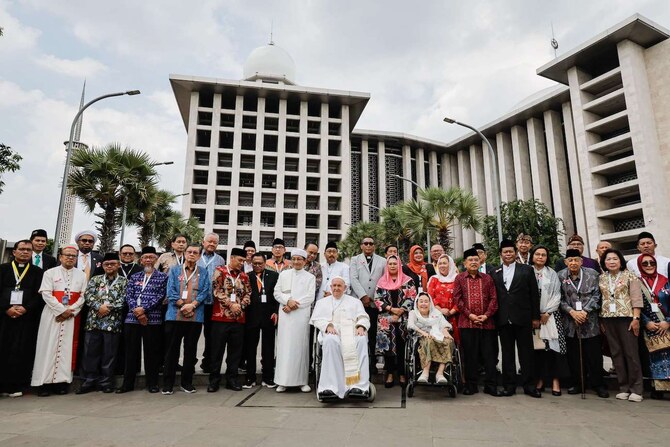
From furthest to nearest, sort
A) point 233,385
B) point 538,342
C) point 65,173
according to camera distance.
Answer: point 65,173, point 233,385, point 538,342

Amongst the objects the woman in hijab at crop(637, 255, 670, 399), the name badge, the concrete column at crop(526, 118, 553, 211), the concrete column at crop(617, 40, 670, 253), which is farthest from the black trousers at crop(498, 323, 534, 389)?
the concrete column at crop(526, 118, 553, 211)

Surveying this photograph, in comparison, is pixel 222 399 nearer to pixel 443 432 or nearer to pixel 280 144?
pixel 443 432

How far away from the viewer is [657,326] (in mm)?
5648

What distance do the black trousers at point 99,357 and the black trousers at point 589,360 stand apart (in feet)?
21.9

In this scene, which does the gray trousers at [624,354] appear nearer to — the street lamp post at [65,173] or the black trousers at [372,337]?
the black trousers at [372,337]

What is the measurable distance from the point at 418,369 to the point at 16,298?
Answer: 18.8 feet

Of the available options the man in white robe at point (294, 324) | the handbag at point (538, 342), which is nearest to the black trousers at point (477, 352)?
the handbag at point (538, 342)

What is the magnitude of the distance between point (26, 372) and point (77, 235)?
2.18 metres

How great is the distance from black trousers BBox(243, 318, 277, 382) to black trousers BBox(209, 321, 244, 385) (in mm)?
184

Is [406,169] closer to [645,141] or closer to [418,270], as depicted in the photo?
[645,141]

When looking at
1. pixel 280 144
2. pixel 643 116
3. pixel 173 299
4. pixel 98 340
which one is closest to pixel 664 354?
pixel 173 299

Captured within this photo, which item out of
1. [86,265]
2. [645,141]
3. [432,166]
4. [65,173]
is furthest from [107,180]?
[432,166]

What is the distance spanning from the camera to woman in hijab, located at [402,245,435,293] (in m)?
6.77

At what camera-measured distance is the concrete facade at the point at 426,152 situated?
31406mm
